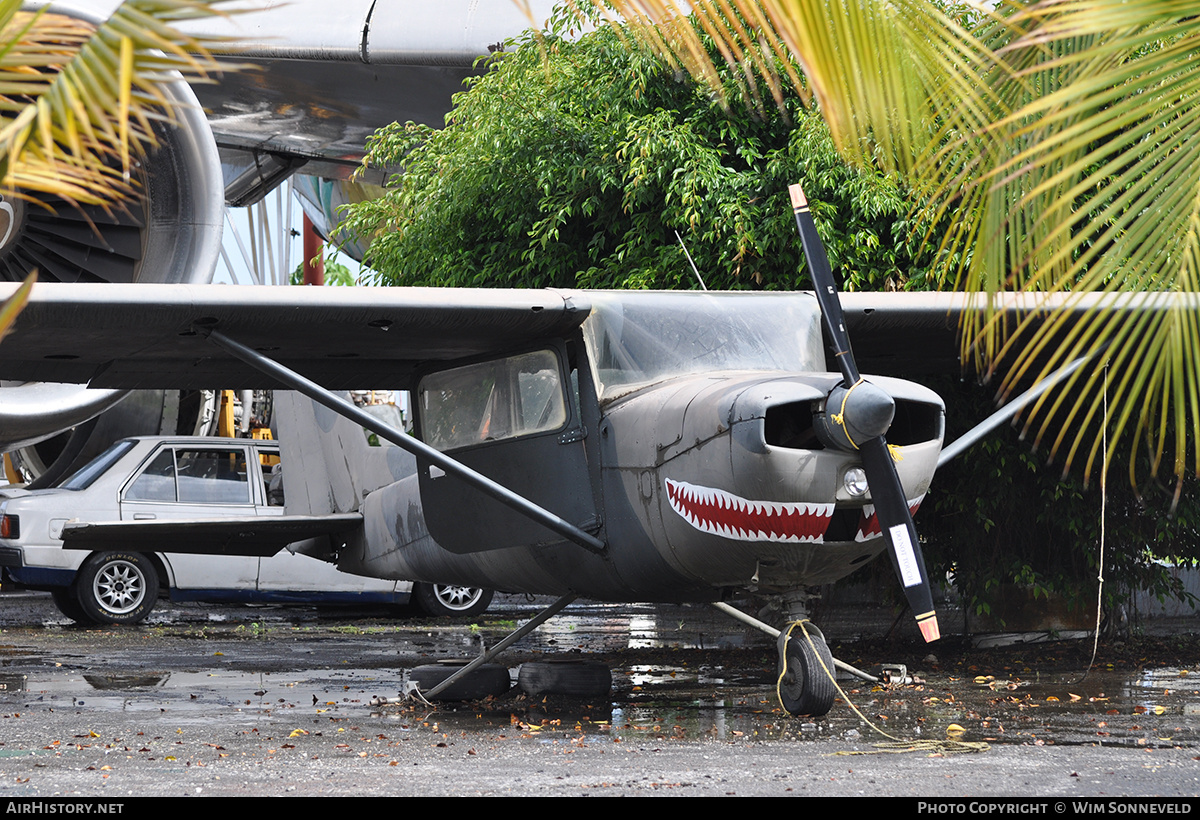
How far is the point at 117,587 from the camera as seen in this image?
13250 millimetres

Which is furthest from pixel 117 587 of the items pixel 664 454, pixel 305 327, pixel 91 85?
pixel 91 85

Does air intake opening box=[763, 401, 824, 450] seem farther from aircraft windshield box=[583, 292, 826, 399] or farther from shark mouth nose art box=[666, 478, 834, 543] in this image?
aircraft windshield box=[583, 292, 826, 399]

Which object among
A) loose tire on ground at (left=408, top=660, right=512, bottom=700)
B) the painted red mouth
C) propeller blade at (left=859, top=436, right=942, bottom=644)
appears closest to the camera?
propeller blade at (left=859, top=436, right=942, bottom=644)

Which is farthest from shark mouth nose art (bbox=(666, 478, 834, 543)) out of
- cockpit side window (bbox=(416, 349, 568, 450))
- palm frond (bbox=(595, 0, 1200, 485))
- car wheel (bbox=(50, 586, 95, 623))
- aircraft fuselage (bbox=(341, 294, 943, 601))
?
car wheel (bbox=(50, 586, 95, 623))

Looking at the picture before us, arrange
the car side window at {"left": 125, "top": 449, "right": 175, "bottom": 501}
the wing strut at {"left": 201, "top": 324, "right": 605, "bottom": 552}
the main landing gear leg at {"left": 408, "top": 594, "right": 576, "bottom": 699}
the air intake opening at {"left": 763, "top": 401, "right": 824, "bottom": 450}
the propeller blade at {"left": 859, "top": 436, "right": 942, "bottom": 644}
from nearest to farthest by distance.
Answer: the propeller blade at {"left": 859, "top": 436, "right": 942, "bottom": 644}
the air intake opening at {"left": 763, "top": 401, "right": 824, "bottom": 450}
the wing strut at {"left": 201, "top": 324, "right": 605, "bottom": 552}
the main landing gear leg at {"left": 408, "top": 594, "right": 576, "bottom": 699}
the car side window at {"left": 125, "top": 449, "right": 175, "bottom": 501}

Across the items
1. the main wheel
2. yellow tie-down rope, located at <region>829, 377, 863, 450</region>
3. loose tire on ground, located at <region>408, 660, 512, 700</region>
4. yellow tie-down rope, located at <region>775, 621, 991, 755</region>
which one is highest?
yellow tie-down rope, located at <region>829, 377, 863, 450</region>

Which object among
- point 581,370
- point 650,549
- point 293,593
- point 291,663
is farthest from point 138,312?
point 293,593

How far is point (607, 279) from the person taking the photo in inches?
437

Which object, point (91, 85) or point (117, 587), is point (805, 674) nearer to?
point (91, 85)

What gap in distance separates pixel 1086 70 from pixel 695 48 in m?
1.51

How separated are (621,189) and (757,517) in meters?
5.64

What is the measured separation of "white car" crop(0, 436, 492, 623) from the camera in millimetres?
12773

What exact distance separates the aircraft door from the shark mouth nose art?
1.11 metres

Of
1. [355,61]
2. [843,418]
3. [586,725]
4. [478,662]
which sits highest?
[355,61]
